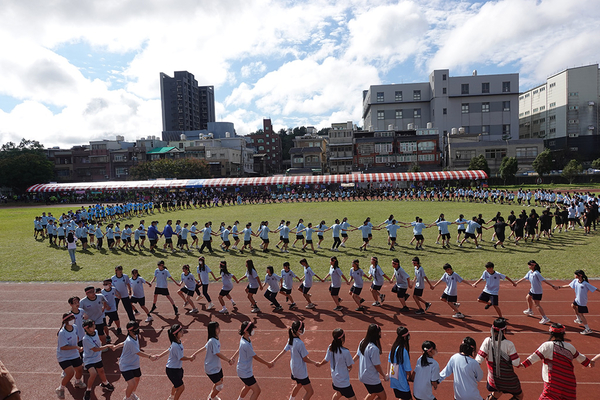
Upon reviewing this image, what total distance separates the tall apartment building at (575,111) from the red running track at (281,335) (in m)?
79.1

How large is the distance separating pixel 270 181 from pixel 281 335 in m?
41.7

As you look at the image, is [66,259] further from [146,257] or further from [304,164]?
[304,164]

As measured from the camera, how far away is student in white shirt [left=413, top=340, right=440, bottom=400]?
15.1 feet

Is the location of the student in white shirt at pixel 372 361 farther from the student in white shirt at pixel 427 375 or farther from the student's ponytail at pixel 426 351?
the student's ponytail at pixel 426 351

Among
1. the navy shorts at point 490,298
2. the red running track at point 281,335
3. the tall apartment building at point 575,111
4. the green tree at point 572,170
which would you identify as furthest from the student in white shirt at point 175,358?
the tall apartment building at point 575,111

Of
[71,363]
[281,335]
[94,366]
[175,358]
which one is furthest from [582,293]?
[71,363]

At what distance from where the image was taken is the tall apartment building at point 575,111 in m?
71.0

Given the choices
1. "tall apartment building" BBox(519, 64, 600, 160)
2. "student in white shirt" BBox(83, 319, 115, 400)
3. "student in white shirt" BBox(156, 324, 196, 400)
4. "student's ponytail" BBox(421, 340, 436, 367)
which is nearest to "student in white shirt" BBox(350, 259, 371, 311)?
"student's ponytail" BBox(421, 340, 436, 367)

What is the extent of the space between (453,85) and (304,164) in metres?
38.4

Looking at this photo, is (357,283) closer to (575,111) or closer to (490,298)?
(490,298)

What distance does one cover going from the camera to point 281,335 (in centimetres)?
841

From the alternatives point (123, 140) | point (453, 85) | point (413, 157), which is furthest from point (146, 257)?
point (453, 85)

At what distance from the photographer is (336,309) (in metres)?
9.78

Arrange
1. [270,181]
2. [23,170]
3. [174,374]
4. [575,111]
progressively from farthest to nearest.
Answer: [575,111] < [23,170] < [270,181] < [174,374]
